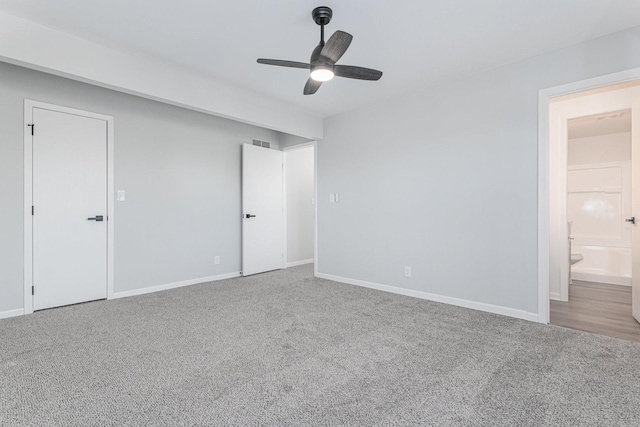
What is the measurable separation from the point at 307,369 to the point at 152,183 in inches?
125

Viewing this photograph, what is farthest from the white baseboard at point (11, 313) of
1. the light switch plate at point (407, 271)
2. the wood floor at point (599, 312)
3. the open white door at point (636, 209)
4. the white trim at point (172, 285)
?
the open white door at point (636, 209)

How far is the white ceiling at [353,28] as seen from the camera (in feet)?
7.40

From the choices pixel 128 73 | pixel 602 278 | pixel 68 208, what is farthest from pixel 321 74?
pixel 602 278

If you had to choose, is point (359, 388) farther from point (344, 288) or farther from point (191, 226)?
point (191, 226)

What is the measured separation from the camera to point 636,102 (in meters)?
3.01

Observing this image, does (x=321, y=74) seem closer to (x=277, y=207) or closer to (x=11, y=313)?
(x=277, y=207)

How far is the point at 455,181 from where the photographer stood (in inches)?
139

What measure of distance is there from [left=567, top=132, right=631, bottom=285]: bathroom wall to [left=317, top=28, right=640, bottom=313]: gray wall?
2.95 m

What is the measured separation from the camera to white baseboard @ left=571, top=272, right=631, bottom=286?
15.0ft

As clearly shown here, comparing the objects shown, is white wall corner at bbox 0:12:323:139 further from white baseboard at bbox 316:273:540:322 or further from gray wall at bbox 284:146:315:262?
white baseboard at bbox 316:273:540:322

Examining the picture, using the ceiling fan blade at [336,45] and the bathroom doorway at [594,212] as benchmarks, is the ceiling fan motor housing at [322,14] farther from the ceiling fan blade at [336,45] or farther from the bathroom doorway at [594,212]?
the bathroom doorway at [594,212]

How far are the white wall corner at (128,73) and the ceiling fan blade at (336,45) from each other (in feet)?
6.09

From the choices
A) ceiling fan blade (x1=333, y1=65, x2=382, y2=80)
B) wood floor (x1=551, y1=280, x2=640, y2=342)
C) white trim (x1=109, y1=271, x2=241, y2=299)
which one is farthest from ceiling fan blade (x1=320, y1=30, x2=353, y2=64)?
white trim (x1=109, y1=271, x2=241, y2=299)

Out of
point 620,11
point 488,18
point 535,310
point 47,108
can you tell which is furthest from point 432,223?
point 47,108
